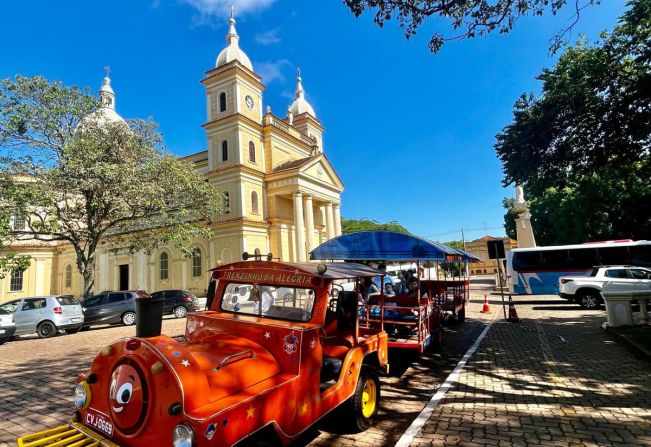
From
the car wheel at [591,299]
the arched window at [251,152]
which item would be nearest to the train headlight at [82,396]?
the car wheel at [591,299]

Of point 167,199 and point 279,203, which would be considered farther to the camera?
point 279,203

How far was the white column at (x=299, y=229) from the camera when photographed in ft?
103

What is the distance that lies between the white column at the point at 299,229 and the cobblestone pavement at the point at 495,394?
21.6 m

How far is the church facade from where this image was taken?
104ft

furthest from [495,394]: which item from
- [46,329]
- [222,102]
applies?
[222,102]

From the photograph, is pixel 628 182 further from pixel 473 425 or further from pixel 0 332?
pixel 0 332

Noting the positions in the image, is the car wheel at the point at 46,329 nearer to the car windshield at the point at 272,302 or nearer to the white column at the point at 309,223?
the car windshield at the point at 272,302

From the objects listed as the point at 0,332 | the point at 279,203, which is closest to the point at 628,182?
the point at 279,203

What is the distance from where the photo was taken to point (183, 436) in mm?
2527

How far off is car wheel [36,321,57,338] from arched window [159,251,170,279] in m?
20.8

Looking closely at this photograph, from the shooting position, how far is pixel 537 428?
4.47 metres

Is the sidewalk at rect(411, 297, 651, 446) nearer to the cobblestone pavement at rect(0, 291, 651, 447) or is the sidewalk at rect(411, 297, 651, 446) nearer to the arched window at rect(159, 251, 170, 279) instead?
the cobblestone pavement at rect(0, 291, 651, 447)

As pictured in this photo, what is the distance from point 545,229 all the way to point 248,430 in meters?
45.6

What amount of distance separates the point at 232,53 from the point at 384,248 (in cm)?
3229
